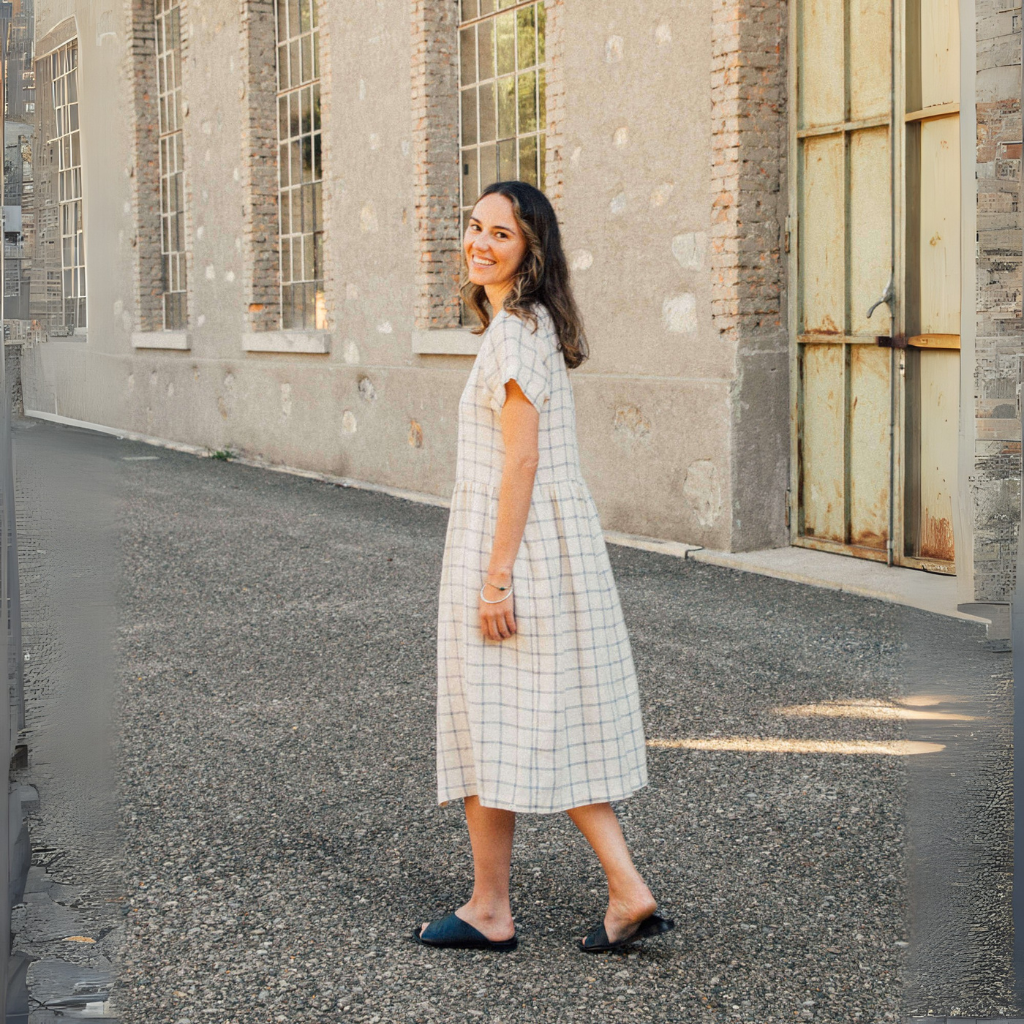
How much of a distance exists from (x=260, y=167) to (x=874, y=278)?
25.7 ft

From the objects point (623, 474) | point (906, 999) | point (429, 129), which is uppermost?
point (429, 129)

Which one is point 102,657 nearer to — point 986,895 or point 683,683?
point 683,683

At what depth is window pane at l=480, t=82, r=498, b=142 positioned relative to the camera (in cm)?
1073

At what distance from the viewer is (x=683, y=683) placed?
5551 millimetres

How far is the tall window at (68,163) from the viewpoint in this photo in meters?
2.65

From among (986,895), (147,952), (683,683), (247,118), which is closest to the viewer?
(147,952)

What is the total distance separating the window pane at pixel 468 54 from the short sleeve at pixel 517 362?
8.29 metres

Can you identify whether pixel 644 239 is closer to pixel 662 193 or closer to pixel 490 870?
pixel 662 193

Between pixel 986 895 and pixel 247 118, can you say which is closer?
pixel 986 895

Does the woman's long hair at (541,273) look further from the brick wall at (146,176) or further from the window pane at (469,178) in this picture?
the brick wall at (146,176)

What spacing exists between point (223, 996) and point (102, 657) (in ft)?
10.8

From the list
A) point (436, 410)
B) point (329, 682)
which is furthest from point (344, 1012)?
point (436, 410)

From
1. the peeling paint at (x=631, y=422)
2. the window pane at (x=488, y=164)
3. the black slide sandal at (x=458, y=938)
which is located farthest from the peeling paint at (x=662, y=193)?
the black slide sandal at (x=458, y=938)

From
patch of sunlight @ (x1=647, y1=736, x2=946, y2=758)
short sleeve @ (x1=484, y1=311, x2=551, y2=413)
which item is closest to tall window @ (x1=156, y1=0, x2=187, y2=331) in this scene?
patch of sunlight @ (x1=647, y1=736, x2=946, y2=758)
